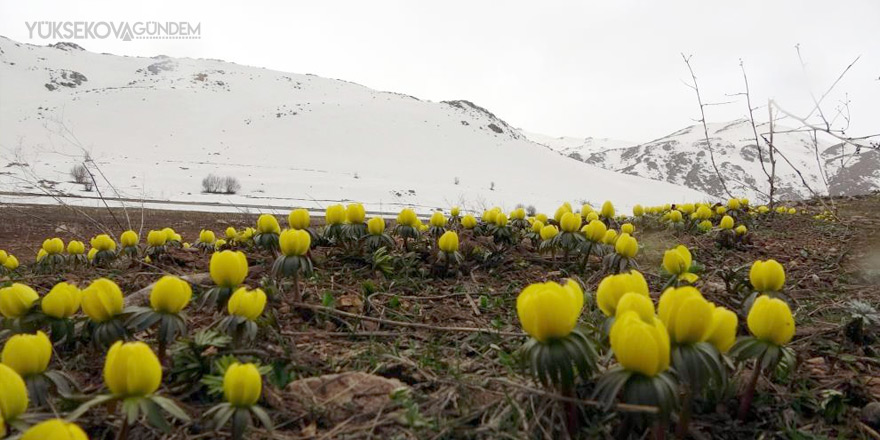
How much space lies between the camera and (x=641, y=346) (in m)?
0.84

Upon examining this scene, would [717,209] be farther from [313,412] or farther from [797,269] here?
[313,412]

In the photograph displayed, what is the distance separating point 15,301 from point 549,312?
1.44 m

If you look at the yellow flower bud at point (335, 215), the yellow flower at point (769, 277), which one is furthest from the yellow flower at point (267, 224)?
the yellow flower at point (769, 277)

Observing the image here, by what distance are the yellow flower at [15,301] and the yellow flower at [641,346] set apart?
5.02 feet

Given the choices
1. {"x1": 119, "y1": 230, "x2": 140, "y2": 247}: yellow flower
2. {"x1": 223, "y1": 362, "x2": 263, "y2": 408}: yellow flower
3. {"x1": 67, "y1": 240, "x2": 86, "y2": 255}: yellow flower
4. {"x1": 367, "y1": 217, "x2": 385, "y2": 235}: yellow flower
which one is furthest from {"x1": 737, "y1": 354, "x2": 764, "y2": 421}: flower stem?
{"x1": 67, "y1": 240, "x2": 86, "y2": 255}: yellow flower

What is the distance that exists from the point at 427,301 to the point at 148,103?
67.7 m

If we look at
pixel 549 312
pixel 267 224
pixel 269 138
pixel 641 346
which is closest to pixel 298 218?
pixel 267 224

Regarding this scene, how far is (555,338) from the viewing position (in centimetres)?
95

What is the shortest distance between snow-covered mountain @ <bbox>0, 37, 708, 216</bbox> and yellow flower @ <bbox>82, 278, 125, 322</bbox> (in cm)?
2434

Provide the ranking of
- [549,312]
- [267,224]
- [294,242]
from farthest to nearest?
[267,224] → [294,242] → [549,312]

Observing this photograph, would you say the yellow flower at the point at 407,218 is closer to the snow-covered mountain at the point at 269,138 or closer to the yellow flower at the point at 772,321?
the yellow flower at the point at 772,321

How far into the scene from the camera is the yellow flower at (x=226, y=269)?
57.9 inches

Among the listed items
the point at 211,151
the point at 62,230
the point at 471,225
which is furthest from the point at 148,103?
the point at 471,225

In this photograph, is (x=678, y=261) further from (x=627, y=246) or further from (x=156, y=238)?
(x=156, y=238)
